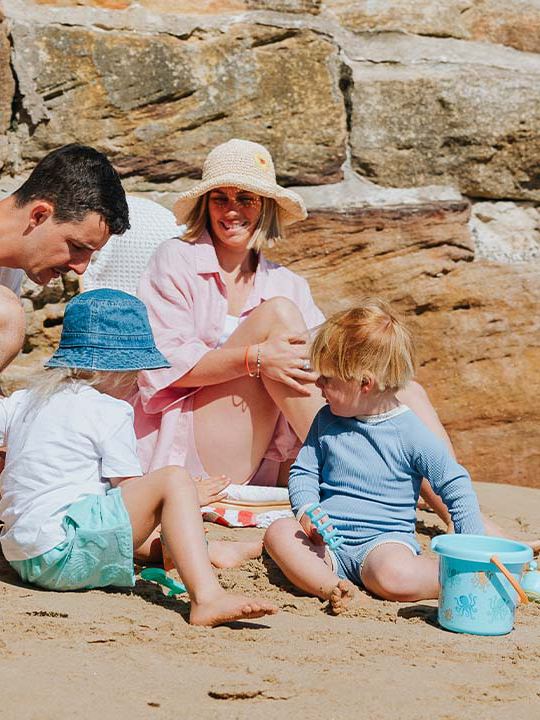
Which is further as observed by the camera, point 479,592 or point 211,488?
point 211,488

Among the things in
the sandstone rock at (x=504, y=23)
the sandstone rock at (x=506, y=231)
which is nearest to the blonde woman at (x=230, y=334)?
the sandstone rock at (x=506, y=231)

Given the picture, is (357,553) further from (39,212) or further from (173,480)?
(39,212)

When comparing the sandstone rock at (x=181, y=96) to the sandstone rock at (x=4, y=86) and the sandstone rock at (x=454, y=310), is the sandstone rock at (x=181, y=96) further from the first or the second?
the sandstone rock at (x=454, y=310)

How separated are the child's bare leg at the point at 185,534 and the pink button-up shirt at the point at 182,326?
107 centimetres

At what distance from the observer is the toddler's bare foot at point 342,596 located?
2.85 metres

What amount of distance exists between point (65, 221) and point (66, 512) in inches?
40.6

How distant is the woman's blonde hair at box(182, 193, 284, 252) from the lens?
4301 mm

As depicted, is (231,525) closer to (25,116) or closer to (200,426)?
(200,426)

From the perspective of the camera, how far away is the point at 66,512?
9.41 ft

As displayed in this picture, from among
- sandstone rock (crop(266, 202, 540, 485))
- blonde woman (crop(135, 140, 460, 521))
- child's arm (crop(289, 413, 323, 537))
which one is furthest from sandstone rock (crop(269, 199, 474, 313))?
child's arm (crop(289, 413, 323, 537))

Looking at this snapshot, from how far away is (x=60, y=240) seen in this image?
3.48m

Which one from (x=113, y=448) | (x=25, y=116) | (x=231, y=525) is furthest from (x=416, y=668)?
(x=25, y=116)

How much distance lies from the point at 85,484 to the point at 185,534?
12.7 inches

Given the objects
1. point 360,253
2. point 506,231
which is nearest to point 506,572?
point 360,253
